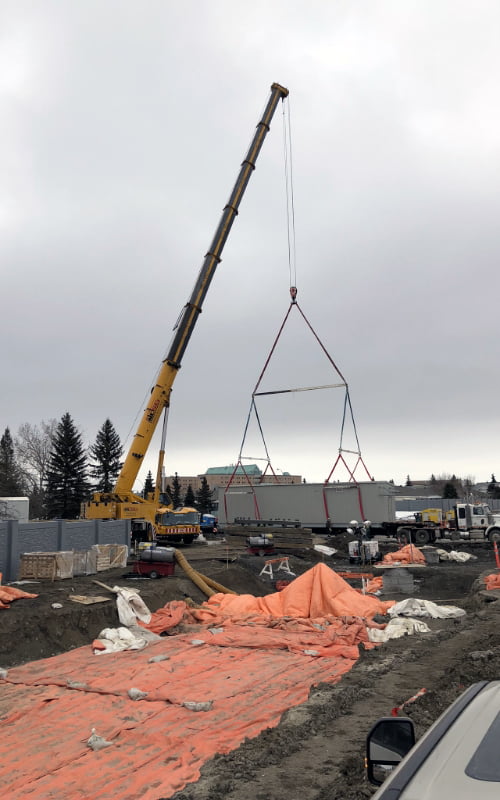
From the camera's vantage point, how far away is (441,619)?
1614 centimetres

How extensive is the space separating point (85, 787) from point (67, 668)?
5.85 metres

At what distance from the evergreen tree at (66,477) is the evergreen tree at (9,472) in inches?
142

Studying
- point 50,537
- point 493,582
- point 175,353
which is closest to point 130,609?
point 50,537

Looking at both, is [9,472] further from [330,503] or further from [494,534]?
[494,534]

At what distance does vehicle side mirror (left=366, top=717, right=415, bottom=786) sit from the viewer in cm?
230

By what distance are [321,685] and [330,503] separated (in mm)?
30231

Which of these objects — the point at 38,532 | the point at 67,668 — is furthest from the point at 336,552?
the point at 67,668

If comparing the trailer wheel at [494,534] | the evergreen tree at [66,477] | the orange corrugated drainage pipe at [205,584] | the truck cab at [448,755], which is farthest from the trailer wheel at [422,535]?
the truck cab at [448,755]

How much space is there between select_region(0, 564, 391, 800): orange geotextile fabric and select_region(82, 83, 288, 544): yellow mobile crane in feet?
46.1

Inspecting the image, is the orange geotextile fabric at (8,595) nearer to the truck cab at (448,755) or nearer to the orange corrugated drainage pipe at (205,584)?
the orange corrugated drainage pipe at (205,584)

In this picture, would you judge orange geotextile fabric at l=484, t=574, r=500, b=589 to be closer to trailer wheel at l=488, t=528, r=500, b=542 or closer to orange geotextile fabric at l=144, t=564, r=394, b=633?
orange geotextile fabric at l=144, t=564, r=394, b=633

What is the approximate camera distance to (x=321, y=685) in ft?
31.7

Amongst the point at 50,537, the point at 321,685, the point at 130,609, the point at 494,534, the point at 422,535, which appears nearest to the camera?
the point at 321,685

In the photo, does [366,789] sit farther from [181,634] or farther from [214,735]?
[181,634]
